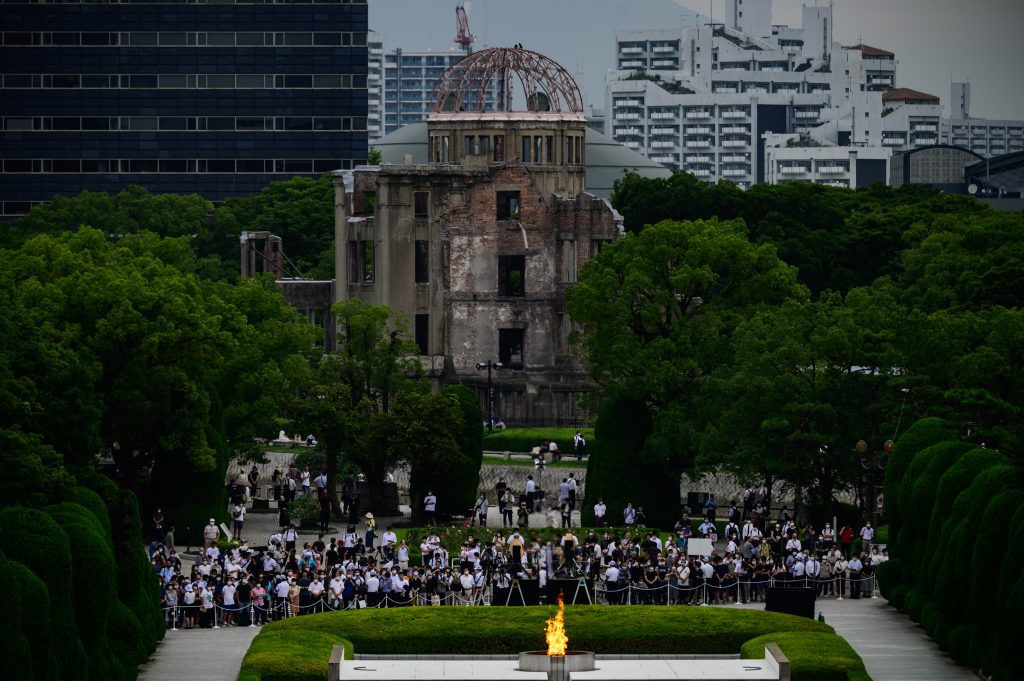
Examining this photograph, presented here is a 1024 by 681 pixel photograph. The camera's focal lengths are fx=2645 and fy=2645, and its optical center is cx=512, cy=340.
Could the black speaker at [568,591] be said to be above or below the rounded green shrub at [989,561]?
below

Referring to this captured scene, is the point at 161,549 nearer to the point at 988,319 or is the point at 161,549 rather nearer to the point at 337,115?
the point at 988,319

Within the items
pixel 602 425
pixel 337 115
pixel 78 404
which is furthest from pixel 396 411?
pixel 337 115

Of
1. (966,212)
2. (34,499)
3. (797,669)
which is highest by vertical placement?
(966,212)

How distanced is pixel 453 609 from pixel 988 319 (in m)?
28.4

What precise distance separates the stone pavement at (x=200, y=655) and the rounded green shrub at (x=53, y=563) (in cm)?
564

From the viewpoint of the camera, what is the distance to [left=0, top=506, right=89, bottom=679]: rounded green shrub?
4888cm

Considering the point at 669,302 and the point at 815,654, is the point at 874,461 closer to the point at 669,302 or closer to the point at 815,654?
the point at 669,302

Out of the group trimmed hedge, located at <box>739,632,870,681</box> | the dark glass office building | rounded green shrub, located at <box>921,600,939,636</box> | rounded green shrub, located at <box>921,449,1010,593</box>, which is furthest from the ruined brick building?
the dark glass office building

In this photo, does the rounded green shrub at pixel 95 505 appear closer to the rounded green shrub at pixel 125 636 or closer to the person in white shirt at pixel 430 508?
the rounded green shrub at pixel 125 636

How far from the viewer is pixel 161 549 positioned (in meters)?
67.9

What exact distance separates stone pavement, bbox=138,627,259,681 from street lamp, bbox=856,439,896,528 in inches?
766

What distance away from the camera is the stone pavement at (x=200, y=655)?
55719 millimetres

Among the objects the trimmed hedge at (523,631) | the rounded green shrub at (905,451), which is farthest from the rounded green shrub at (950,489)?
the rounded green shrub at (905,451)

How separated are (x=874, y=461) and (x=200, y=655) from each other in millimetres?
23471
